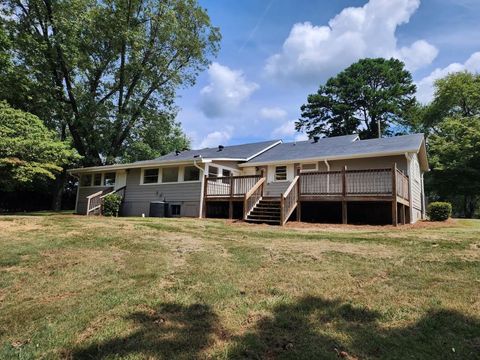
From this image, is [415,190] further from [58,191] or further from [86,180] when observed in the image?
[58,191]

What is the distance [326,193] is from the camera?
13.5m

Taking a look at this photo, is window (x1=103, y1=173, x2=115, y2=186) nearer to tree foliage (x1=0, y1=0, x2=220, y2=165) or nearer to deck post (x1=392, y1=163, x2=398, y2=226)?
tree foliage (x1=0, y1=0, x2=220, y2=165)

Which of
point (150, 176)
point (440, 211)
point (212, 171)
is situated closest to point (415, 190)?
point (440, 211)

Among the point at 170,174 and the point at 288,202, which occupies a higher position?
the point at 170,174

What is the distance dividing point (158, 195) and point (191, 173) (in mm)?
2419

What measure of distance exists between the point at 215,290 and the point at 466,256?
4870 millimetres

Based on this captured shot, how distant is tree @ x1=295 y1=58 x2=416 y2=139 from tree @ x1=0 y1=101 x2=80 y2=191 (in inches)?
1179

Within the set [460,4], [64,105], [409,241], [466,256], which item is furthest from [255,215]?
[64,105]

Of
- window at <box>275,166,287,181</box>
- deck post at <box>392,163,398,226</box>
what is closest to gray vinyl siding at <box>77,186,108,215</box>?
window at <box>275,166,287,181</box>

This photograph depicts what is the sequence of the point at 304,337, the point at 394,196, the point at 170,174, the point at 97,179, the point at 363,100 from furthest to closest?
the point at 363,100 < the point at 97,179 < the point at 170,174 < the point at 394,196 < the point at 304,337

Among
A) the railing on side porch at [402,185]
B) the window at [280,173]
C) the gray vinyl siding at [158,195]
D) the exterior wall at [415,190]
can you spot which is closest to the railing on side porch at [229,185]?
the gray vinyl siding at [158,195]

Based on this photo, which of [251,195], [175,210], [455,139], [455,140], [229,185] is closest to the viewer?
[251,195]

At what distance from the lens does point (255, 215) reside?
13695 millimetres

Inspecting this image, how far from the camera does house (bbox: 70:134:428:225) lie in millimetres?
13203
